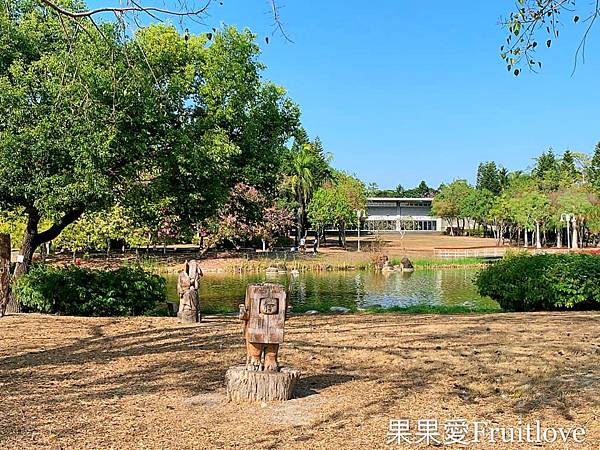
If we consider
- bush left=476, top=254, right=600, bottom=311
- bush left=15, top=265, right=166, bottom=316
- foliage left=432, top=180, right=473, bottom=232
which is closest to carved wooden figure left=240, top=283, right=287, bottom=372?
bush left=15, top=265, right=166, bottom=316

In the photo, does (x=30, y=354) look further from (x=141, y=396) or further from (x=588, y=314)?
(x=588, y=314)

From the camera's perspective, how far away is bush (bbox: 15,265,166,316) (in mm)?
11875

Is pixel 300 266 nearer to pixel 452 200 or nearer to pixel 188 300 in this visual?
pixel 188 300

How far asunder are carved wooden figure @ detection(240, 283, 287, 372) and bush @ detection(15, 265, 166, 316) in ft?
23.5

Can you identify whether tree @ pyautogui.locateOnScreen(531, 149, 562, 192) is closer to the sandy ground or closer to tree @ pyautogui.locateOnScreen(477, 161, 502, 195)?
tree @ pyautogui.locateOnScreen(477, 161, 502, 195)

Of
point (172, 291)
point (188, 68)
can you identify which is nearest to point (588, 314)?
point (188, 68)

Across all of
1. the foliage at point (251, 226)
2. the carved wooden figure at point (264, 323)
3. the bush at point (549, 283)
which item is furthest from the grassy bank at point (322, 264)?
the carved wooden figure at point (264, 323)

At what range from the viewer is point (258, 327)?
5332mm

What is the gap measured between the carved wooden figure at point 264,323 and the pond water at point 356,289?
395 inches

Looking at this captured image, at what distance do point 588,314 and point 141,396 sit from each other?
807 centimetres

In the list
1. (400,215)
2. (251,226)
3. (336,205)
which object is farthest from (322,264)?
(400,215)

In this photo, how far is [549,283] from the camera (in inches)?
475

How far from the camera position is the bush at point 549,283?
11.9 m

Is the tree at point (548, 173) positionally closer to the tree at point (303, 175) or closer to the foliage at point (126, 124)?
the tree at point (303, 175)
